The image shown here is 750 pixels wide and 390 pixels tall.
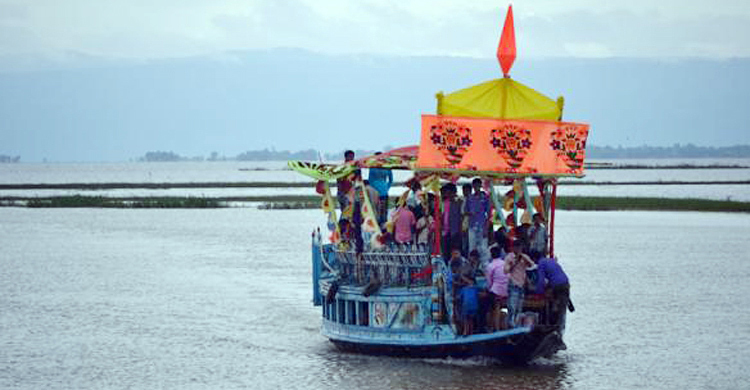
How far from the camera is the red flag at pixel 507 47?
2002cm

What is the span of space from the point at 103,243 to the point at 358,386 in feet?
115

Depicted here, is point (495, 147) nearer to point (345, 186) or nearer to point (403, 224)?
point (403, 224)

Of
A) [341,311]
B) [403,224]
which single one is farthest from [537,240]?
[341,311]

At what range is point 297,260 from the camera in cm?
4328

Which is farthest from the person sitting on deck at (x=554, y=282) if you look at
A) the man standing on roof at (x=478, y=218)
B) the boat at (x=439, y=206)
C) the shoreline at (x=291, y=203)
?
the shoreline at (x=291, y=203)

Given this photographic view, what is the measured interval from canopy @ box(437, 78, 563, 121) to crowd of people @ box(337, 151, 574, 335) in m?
1.44

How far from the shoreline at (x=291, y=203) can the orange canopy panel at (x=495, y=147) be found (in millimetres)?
51872

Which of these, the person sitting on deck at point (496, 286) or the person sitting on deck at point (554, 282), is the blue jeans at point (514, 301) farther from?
the person sitting on deck at point (554, 282)

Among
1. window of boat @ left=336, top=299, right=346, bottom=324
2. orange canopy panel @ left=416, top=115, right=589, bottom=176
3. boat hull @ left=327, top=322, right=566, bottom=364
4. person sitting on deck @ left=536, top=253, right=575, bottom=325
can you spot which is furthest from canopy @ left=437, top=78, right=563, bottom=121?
window of boat @ left=336, top=299, right=346, bottom=324

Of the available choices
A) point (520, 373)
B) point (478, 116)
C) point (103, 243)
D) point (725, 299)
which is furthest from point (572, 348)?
point (103, 243)

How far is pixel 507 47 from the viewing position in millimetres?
20047

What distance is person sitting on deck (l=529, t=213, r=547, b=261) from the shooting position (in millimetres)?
20516

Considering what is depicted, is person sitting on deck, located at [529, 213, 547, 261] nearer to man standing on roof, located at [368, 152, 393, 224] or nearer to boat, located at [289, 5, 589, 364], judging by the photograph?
boat, located at [289, 5, 589, 364]

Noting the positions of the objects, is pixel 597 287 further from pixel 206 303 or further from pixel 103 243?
pixel 103 243
